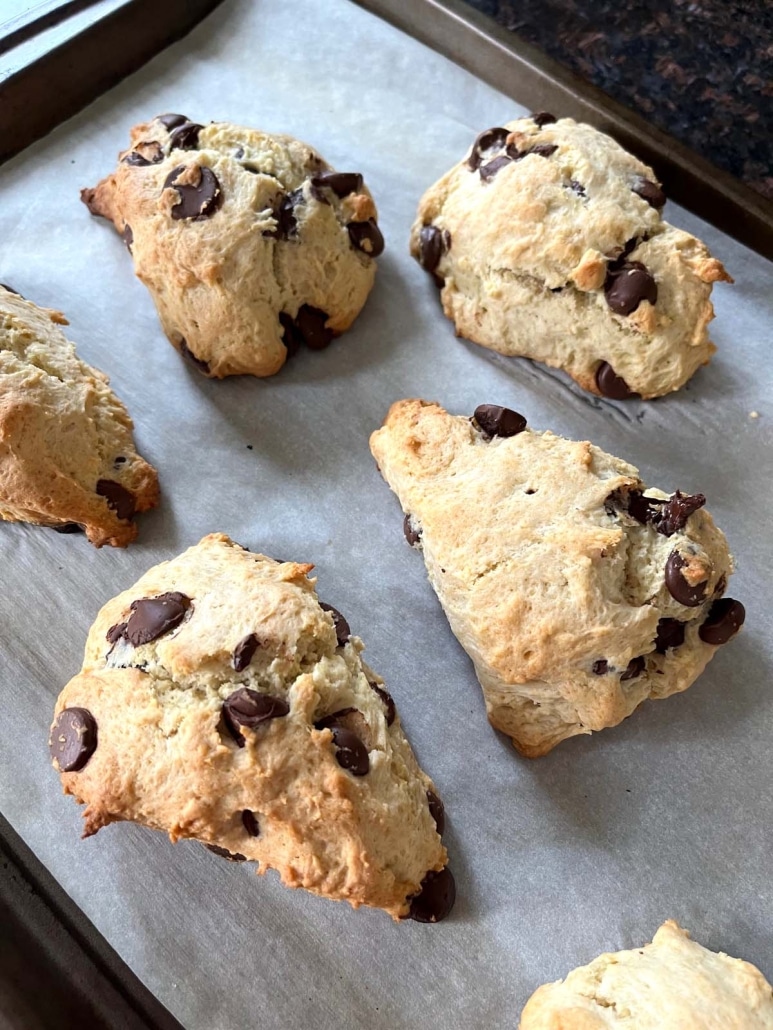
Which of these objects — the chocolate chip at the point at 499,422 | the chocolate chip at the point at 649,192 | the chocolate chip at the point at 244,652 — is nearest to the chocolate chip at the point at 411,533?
the chocolate chip at the point at 499,422

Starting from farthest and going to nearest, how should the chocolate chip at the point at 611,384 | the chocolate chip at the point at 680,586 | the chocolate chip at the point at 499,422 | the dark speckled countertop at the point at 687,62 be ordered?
the dark speckled countertop at the point at 687,62 < the chocolate chip at the point at 611,384 < the chocolate chip at the point at 499,422 < the chocolate chip at the point at 680,586

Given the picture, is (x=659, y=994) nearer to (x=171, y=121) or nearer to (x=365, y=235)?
(x=365, y=235)

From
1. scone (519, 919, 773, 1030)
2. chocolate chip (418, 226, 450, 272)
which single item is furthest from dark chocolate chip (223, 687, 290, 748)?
chocolate chip (418, 226, 450, 272)

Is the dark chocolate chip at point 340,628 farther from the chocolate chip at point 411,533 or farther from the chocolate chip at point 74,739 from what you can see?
the chocolate chip at point 74,739

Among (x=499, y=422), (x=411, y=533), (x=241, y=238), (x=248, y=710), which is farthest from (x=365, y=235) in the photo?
(x=248, y=710)

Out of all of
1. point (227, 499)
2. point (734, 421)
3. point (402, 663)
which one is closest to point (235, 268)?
point (227, 499)

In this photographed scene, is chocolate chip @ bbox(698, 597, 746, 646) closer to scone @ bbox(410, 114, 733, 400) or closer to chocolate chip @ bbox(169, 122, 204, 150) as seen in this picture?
scone @ bbox(410, 114, 733, 400)

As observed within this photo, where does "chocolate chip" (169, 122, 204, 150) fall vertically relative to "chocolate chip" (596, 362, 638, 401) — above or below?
above
